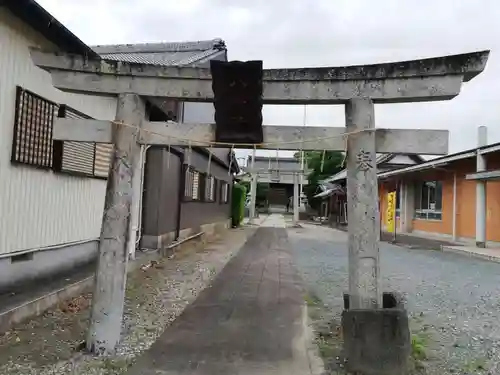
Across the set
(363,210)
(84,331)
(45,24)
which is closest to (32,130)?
(45,24)

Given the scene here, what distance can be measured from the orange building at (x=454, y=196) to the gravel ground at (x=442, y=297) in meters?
2.62

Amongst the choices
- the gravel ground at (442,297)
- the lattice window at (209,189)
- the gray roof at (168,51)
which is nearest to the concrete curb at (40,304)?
the gravel ground at (442,297)

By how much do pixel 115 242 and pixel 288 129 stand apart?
216cm

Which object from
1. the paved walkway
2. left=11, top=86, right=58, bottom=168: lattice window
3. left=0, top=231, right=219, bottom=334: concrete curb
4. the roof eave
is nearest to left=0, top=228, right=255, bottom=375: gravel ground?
left=0, top=231, right=219, bottom=334: concrete curb

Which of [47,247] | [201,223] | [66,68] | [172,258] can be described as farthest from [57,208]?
[201,223]

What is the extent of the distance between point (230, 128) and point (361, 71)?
1.48 metres

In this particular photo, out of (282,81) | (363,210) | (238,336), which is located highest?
(282,81)

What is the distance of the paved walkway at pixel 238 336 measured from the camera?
14.2 ft

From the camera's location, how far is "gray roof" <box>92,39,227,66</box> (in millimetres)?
15664

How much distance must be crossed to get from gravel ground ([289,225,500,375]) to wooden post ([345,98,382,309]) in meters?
0.93

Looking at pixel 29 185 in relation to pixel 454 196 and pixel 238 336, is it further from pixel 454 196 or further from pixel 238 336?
pixel 454 196

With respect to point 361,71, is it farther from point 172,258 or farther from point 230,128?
point 172,258

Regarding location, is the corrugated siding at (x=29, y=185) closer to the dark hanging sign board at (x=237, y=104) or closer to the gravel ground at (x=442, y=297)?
the dark hanging sign board at (x=237, y=104)

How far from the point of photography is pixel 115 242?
15.5 ft
